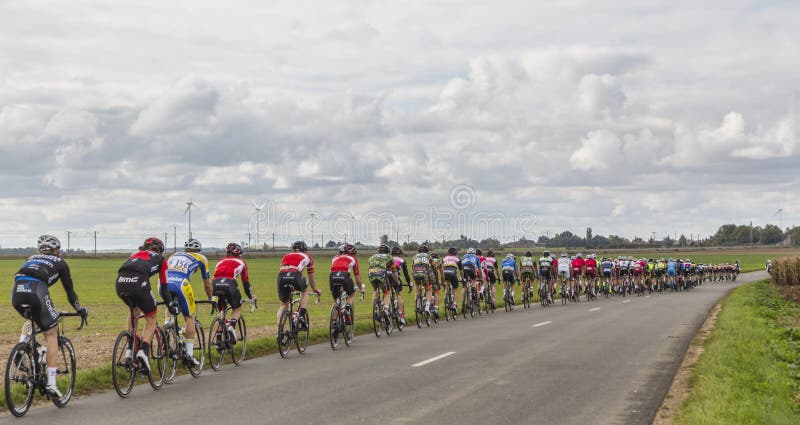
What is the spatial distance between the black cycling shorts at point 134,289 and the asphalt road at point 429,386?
1219 millimetres

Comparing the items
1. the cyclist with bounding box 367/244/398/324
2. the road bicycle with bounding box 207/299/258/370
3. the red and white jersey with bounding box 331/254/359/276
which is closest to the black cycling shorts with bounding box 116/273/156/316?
the road bicycle with bounding box 207/299/258/370

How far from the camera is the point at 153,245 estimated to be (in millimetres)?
12141

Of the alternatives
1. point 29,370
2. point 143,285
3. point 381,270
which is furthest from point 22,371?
point 381,270

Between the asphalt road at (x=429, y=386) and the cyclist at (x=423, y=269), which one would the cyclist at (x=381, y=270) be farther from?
the cyclist at (x=423, y=269)

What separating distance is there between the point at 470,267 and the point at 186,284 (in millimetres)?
15156

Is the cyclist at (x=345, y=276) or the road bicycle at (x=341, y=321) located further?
the cyclist at (x=345, y=276)

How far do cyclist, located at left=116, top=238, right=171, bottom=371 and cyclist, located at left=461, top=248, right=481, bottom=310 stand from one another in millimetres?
15881

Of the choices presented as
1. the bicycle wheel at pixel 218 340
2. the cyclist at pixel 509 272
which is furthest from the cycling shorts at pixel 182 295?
the cyclist at pixel 509 272

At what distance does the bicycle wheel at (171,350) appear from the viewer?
12.7 m

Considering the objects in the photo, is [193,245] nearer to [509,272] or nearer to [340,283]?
[340,283]

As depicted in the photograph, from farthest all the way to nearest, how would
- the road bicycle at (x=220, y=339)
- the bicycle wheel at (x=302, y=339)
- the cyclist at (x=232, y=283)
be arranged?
the bicycle wheel at (x=302, y=339) → the cyclist at (x=232, y=283) → the road bicycle at (x=220, y=339)

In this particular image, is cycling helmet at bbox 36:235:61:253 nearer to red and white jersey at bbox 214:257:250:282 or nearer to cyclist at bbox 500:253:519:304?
red and white jersey at bbox 214:257:250:282

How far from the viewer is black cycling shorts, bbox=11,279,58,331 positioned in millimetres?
10195

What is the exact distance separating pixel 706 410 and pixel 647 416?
655 millimetres
